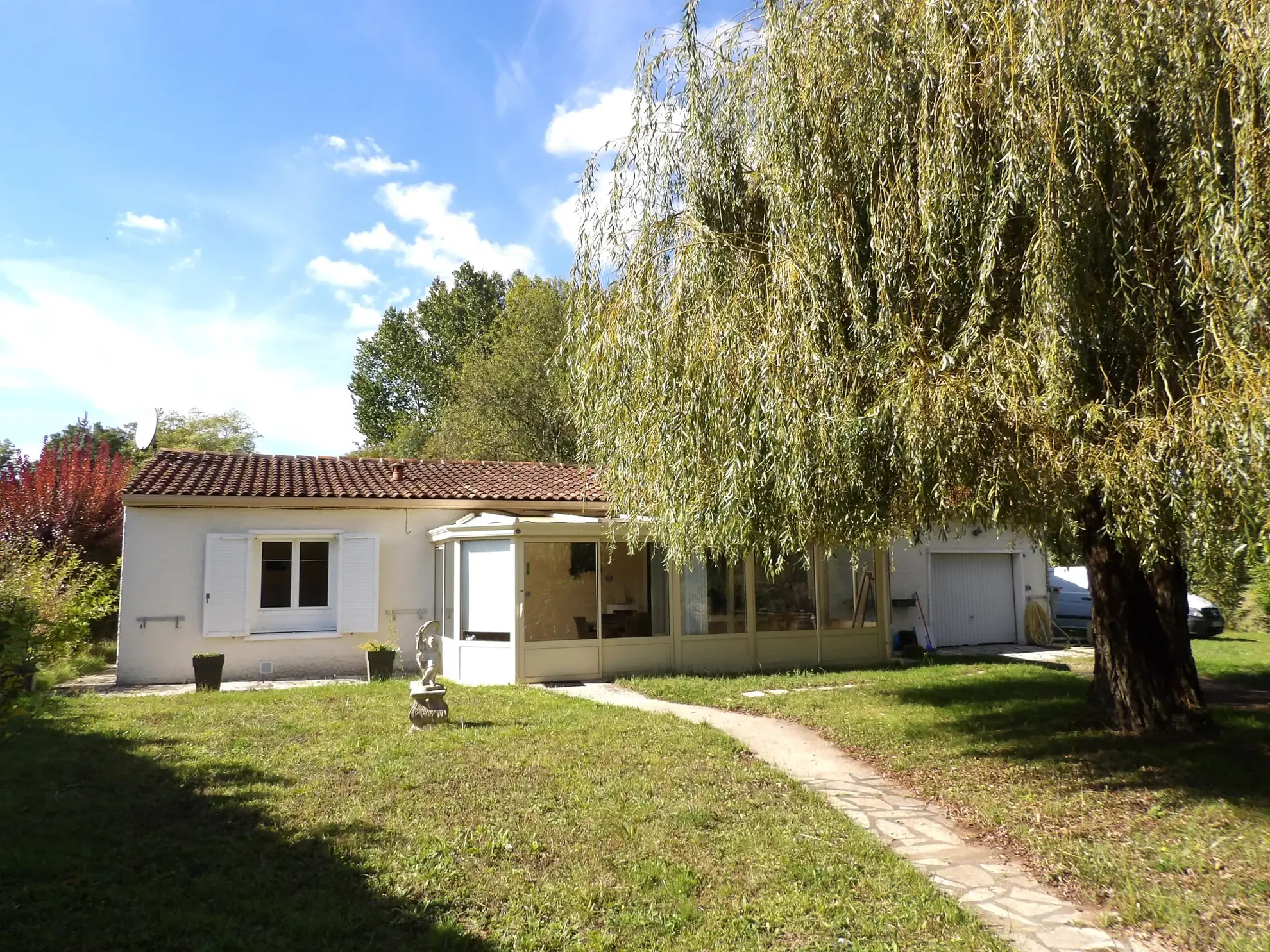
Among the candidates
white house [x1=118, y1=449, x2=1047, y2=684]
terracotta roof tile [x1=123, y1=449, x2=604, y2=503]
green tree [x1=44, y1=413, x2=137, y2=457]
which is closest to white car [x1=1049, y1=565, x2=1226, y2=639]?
white house [x1=118, y1=449, x2=1047, y2=684]

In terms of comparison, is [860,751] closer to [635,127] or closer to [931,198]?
[931,198]

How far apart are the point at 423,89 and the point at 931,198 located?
281 inches

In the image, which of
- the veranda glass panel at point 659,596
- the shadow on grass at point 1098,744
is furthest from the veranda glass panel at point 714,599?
the shadow on grass at point 1098,744

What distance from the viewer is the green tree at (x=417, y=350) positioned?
3969 cm

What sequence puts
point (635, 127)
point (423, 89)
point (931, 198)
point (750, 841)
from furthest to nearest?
point (423, 89) < point (635, 127) < point (931, 198) < point (750, 841)

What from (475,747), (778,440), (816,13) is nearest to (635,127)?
(816,13)

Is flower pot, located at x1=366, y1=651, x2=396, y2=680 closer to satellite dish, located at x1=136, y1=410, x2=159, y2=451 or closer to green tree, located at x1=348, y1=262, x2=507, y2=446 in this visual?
satellite dish, located at x1=136, y1=410, x2=159, y2=451

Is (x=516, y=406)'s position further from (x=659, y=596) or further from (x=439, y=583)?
(x=659, y=596)

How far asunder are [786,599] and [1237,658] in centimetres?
911

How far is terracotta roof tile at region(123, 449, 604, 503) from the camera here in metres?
13.8

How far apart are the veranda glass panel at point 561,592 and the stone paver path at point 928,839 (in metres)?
3.41

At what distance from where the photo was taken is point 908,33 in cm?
683

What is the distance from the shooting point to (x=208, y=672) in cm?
1208

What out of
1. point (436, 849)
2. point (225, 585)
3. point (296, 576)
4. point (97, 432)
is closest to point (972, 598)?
point (296, 576)
